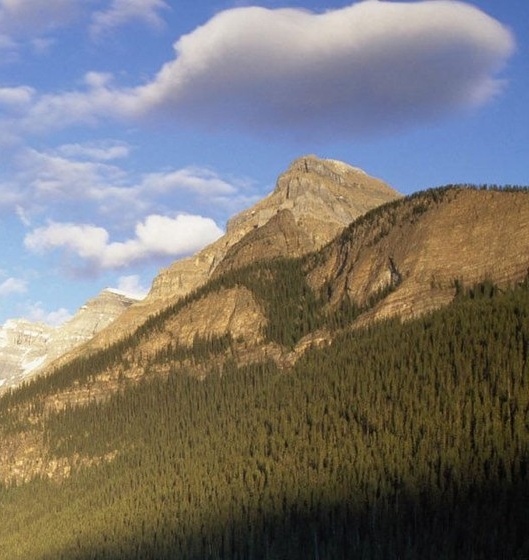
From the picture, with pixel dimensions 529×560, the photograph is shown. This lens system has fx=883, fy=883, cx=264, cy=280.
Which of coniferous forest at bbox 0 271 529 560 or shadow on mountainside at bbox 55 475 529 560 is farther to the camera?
coniferous forest at bbox 0 271 529 560

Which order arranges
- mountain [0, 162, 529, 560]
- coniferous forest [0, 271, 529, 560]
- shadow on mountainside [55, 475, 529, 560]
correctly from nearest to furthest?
shadow on mountainside [55, 475, 529, 560], coniferous forest [0, 271, 529, 560], mountain [0, 162, 529, 560]

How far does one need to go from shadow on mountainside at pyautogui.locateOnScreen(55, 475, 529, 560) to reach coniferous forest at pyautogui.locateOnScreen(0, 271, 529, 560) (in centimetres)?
26

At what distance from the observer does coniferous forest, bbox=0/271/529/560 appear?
109625 mm

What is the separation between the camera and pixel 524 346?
136 metres

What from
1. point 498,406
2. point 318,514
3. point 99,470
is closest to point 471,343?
point 498,406

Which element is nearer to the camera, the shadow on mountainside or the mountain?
the shadow on mountainside

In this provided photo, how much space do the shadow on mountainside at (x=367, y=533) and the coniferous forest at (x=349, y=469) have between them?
26 cm

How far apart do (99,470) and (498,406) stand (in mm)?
98597

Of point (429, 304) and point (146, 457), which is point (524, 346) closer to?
point (429, 304)

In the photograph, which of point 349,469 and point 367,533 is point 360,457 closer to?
point 349,469

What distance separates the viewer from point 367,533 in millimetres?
112312

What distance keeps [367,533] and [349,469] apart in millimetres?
17539

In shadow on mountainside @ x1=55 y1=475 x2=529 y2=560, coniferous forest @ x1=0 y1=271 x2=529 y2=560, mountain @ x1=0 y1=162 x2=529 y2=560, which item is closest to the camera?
shadow on mountainside @ x1=55 y1=475 x2=529 y2=560

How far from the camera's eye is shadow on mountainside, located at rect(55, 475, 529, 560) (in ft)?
327
